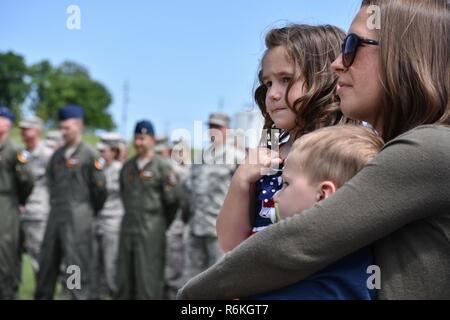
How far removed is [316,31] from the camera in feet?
7.84

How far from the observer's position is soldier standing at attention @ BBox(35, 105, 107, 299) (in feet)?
26.6

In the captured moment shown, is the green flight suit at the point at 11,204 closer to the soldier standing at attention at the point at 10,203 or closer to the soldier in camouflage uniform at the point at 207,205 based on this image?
the soldier standing at attention at the point at 10,203

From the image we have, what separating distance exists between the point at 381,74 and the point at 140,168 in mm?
7385

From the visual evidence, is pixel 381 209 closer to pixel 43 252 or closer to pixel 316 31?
pixel 316 31

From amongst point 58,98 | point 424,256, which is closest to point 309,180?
point 424,256

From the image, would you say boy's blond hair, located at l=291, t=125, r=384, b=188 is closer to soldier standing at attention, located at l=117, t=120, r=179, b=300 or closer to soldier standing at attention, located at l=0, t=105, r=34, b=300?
soldier standing at attention, located at l=0, t=105, r=34, b=300

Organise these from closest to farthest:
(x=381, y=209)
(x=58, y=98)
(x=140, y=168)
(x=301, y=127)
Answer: (x=381, y=209) → (x=301, y=127) → (x=140, y=168) → (x=58, y=98)

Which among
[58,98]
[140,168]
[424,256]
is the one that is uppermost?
[424,256]

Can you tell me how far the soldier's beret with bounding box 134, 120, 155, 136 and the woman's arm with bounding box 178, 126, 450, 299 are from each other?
25.5 feet

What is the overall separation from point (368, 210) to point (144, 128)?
7.90 meters

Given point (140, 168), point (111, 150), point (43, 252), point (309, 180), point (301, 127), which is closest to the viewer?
point (309, 180)

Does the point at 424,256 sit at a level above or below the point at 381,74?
below

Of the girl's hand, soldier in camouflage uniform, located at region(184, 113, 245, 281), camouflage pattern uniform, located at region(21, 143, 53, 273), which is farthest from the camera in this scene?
camouflage pattern uniform, located at region(21, 143, 53, 273)

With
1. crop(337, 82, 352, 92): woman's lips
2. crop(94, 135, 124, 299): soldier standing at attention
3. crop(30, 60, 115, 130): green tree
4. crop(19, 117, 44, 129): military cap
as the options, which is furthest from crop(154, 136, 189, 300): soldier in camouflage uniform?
crop(30, 60, 115, 130): green tree
